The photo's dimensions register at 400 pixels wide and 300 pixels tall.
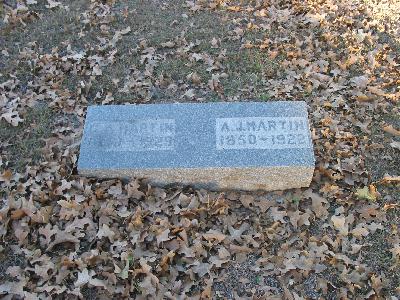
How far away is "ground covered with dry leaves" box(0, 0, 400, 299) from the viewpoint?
4148mm

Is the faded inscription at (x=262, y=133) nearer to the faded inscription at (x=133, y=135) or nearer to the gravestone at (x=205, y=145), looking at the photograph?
the gravestone at (x=205, y=145)

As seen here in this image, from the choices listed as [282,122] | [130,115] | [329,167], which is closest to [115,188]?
[130,115]

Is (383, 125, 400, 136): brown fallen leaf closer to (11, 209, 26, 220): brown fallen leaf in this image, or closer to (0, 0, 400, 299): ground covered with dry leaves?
(0, 0, 400, 299): ground covered with dry leaves

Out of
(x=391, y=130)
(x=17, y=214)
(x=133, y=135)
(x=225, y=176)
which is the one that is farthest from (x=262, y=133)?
(x=17, y=214)

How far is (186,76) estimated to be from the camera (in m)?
6.09

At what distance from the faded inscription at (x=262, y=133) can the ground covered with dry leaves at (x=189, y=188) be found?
51 cm

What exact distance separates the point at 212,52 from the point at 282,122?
2030mm

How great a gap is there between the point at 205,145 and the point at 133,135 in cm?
75

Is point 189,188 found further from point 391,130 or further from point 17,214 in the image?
point 391,130

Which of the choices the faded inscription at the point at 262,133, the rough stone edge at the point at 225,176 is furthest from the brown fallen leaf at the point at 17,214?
the faded inscription at the point at 262,133

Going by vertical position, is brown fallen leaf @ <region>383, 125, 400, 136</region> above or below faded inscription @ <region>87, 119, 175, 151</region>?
below

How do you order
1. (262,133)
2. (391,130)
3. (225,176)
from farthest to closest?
(391,130) < (262,133) < (225,176)

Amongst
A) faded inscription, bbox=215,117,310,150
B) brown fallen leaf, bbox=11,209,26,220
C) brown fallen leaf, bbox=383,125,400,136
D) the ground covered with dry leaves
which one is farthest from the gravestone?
brown fallen leaf, bbox=383,125,400,136

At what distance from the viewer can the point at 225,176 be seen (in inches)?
184
